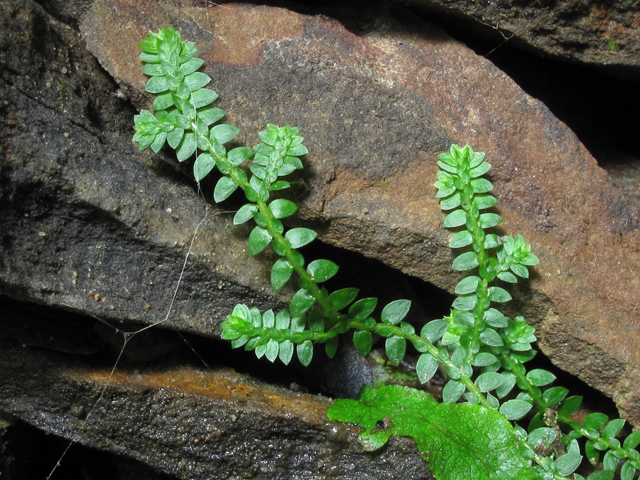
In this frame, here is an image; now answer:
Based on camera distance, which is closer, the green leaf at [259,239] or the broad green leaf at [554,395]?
the green leaf at [259,239]

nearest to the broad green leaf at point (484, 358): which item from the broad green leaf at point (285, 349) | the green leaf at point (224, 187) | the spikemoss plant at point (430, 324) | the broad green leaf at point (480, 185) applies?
the spikemoss plant at point (430, 324)

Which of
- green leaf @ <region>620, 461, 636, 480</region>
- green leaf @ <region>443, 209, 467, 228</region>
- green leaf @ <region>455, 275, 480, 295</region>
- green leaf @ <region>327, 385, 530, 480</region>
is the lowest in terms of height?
green leaf @ <region>327, 385, 530, 480</region>

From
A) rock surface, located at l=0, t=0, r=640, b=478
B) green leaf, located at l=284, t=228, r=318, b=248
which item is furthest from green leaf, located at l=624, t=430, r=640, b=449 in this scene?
green leaf, located at l=284, t=228, r=318, b=248

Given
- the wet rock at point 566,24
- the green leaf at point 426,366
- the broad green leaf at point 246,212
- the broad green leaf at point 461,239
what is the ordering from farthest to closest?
the wet rock at point 566,24, the green leaf at point 426,366, the broad green leaf at point 461,239, the broad green leaf at point 246,212

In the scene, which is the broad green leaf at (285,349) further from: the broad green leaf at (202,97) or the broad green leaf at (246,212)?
the broad green leaf at (202,97)

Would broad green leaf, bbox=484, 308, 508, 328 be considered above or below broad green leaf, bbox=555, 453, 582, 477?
above

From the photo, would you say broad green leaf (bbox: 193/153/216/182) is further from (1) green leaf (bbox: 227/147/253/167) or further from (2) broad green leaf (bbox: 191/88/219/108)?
(2) broad green leaf (bbox: 191/88/219/108)

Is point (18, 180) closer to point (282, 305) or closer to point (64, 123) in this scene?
point (64, 123)
